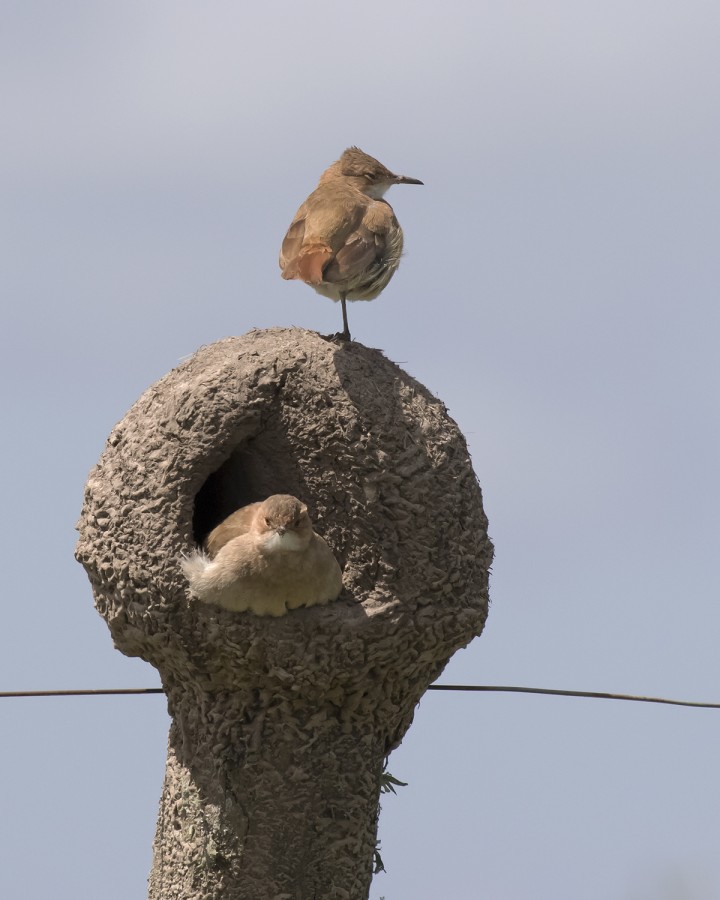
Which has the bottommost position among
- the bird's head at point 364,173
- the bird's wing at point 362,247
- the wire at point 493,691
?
the wire at point 493,691

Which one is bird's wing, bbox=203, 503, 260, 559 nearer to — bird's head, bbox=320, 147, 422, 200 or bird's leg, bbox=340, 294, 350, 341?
A: bird's leg, bbox=340, 294, 350, 341

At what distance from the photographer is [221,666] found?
29.7 ft

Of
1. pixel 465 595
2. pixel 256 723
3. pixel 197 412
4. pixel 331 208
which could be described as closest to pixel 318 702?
pixel 256 723

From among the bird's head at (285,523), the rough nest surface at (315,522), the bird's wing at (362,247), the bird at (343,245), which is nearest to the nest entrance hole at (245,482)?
the rough nest surface at (315,522)

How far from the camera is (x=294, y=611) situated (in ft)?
29.1

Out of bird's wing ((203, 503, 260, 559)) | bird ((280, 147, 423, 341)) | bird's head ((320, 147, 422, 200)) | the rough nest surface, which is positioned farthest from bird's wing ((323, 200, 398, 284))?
bird's wing ((203, 503, 260, 559))

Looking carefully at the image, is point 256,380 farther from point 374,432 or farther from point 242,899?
point 242,899

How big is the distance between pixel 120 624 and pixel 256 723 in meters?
0.86

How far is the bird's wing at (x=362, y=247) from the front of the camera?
376 inches

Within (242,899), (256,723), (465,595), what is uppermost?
(465,595)

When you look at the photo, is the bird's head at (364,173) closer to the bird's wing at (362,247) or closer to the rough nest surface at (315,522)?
the bird's wing at (362,247)

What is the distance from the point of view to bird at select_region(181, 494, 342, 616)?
863 cm

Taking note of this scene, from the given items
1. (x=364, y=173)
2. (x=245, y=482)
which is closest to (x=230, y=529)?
(x=245, y=482)

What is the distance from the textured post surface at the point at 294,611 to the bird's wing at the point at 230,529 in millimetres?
121
